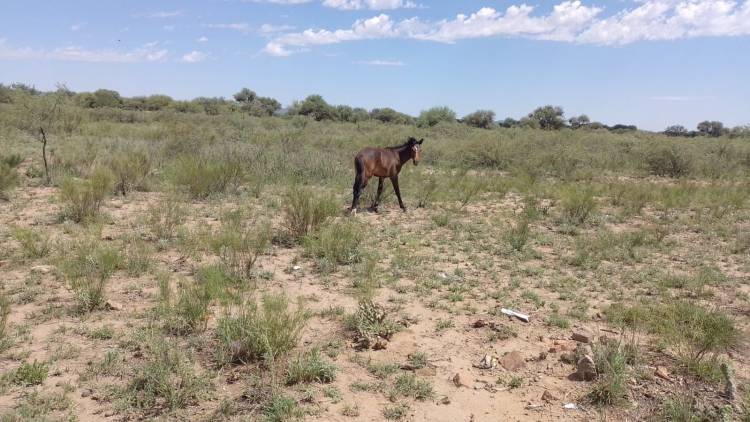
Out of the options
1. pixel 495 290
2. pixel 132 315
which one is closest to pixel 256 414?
pixel 132 315

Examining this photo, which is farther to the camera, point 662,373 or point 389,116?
point 389,116

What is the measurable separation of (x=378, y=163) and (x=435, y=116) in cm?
2998

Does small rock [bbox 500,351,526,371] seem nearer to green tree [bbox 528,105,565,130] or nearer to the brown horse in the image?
the brown horse

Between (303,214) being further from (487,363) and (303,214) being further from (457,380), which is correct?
(457,380)

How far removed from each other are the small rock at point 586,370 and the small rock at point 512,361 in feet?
1.43

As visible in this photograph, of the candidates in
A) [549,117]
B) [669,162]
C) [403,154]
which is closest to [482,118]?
[549,117]

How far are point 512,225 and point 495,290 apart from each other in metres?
3.75

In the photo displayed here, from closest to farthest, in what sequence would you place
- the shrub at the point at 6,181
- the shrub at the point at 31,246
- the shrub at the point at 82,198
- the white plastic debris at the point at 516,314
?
the white plastic debris at the point at 516,314 < the shrub at the point at 31,246 < the shrub at the point at 82,198 < the shrub at the point at 6,181

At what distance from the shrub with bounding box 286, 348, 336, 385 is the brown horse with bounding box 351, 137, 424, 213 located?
583cm

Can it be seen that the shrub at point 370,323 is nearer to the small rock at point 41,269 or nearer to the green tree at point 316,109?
the small rock at point 41,269

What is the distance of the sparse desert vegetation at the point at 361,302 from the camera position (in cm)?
385

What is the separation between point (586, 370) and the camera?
13.6 ft

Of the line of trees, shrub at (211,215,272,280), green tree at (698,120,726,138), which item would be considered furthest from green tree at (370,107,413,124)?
shrub at (211,215,272,280)

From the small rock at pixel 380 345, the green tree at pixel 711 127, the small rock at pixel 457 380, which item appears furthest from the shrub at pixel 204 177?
the green tree at pixel 711 127
